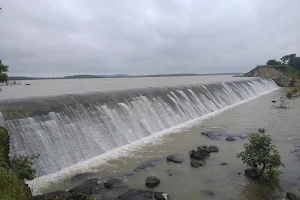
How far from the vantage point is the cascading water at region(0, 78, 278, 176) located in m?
14.1

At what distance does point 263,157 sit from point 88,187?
332 inches

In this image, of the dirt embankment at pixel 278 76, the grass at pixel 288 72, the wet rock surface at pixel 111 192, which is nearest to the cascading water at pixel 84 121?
the wet rock surface at pixel 111 192

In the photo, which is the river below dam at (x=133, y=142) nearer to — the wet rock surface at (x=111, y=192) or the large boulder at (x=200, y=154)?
the large boulder at (x=200, y=154)

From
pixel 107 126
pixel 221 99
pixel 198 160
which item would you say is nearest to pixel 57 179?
pixel 107 126

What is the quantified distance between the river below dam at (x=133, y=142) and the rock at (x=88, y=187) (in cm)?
67

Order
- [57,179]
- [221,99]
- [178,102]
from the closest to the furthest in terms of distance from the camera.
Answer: [57,179], [178,102], [221,99]

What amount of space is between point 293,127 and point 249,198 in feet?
50.1

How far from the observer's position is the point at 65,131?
16.0 metres

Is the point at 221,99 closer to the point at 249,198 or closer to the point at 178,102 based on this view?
the point at 178,102

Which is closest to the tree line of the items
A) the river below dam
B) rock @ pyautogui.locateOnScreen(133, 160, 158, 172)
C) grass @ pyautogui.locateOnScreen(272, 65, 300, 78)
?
grass @ pyautogui.locateOnScreen(272, 65, 300, 78)

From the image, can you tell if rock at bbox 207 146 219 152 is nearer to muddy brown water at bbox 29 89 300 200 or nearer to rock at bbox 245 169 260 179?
muddy brown water at bbox 29 89 300 200

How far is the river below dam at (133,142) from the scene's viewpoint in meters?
12.1

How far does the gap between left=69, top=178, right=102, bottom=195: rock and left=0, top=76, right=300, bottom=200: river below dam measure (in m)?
0.67

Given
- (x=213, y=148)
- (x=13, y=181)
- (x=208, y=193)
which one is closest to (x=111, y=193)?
(x=208, y=193)
